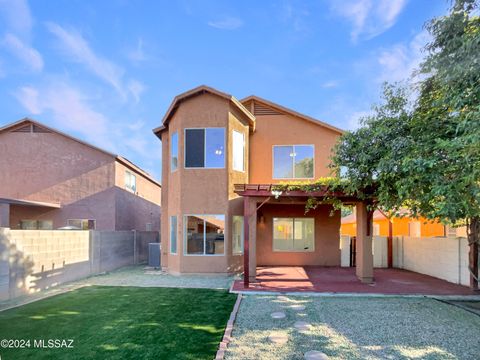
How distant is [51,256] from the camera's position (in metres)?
10.4

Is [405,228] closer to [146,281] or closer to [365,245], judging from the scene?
[365,245]

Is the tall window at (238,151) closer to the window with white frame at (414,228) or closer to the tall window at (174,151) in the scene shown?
the tall window at (174,151)

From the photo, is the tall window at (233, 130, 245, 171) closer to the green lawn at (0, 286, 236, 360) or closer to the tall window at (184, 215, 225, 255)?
the tall window at (184, 215, 225, 255)

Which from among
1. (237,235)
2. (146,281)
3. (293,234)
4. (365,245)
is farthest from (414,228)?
(146,281)

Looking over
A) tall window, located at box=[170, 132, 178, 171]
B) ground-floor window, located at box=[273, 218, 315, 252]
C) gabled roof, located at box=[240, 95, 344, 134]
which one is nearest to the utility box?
tall window, located at box=[170, 132, 178, 171]

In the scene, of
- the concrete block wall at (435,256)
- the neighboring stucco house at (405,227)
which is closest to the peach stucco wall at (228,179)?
the concrete block wall at (435,256)

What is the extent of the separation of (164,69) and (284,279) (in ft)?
62.0

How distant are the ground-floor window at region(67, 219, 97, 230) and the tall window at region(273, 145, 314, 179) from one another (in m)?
10.3

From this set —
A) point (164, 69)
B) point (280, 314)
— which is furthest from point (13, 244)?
point (164, 69)

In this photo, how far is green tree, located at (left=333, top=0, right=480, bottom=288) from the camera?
6117 millimetres

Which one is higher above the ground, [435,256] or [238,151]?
[238,151]

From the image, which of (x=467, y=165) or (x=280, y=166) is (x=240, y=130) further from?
(x=467, y=165)

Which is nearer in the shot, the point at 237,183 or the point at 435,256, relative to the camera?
the point at 435,256

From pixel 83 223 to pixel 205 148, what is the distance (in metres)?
8.96
